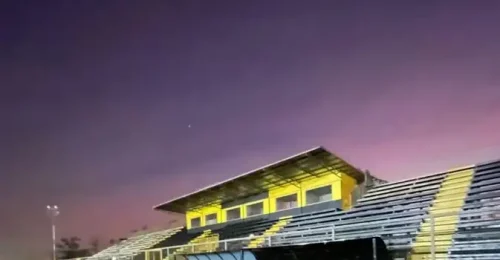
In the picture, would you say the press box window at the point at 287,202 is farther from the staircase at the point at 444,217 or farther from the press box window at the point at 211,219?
the staircase at the point at 444,217

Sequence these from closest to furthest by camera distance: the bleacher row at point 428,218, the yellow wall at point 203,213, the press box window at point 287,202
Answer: the bleacher row at point 428,218 → the press box window at point 287,202 → the yellow wall at point 203,213

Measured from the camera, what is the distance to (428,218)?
47.0ft

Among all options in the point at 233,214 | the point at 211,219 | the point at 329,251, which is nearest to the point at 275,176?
the point at 233,214

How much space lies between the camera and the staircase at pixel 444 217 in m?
13.1

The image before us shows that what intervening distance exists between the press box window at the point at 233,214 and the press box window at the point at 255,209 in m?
1.03

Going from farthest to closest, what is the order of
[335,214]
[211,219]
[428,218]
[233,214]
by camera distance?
[211,219]
[233,214]
[335,214]
[428,218]

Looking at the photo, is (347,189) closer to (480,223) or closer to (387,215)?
(387,215)

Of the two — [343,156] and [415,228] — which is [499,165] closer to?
[415,228]

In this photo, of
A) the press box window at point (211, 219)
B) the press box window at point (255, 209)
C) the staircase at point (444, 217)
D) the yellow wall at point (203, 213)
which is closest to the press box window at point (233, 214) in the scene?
the yellow wall at point (203, 213)

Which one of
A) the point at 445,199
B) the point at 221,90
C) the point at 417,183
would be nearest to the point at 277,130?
the point at 221,90

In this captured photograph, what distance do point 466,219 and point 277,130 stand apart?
1070cm

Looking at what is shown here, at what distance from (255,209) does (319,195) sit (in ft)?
16.0

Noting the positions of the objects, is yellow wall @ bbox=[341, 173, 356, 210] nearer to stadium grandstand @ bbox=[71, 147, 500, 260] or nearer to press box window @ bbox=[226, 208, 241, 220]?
stadium grandstand @ bbox=[71, 147, 500, 260]

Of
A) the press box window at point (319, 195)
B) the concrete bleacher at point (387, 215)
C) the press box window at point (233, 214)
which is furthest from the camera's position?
the press box window at point (233, 214)
